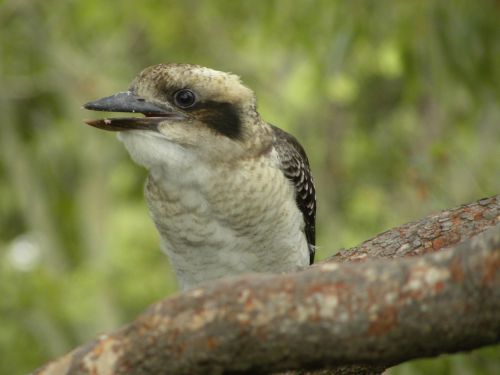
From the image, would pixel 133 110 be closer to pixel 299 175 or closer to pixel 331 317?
pixel 299 175

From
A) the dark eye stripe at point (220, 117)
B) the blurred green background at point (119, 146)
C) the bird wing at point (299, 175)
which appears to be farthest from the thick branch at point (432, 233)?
the blurred green background at point (119, 146)

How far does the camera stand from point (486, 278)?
7.60ft

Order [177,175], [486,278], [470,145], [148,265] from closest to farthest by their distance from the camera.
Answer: [486,278]
[177,175]
[470,145]
[148,265]

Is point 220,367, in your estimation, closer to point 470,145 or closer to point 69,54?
point 470,145

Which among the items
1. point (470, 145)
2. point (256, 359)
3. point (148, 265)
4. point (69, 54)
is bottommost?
→ point (256, 359)

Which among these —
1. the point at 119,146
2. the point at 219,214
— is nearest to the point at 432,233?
the point at 219,214

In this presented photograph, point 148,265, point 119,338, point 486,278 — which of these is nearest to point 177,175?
point 119,338

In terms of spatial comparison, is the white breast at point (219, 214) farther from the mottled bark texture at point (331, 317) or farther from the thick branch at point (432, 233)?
the mottled bark texture at point (331, 317)

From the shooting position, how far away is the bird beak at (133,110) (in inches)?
164

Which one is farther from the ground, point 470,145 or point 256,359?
point 470,145

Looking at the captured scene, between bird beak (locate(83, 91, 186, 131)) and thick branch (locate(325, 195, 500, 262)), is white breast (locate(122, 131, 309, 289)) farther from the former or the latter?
thick branch (locate(325, 195, 500, 262))

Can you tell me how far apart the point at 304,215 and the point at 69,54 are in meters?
7.48

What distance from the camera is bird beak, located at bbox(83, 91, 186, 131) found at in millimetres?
4172

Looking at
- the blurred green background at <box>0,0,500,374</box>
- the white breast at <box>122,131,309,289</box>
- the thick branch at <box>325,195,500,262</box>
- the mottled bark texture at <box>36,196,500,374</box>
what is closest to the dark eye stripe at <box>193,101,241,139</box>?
the white breast at <box>122,131,309,289</box>
